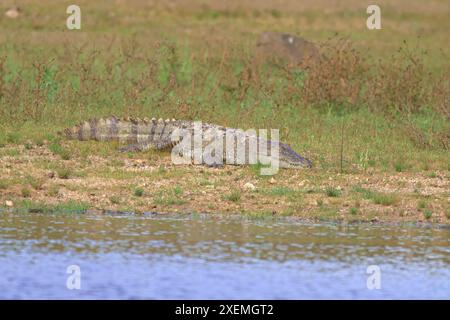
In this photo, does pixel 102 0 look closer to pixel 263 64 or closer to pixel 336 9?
pixel 336 9

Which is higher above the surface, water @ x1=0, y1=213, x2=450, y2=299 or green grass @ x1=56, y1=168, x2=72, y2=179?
green grass @ x1=56, y1=168, x2=72, y2=179

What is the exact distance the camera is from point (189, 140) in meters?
13.2

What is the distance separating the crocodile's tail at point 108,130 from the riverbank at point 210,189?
0.70 meters

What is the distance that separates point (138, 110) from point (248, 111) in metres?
1.74

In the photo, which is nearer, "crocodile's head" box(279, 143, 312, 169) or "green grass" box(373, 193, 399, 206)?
"green grass" box(373, 193, 399, 206)

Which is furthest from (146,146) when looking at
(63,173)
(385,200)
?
(385,200)

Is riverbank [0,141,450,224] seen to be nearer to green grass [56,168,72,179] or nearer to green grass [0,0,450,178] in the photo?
green grass [56,168,72,179]

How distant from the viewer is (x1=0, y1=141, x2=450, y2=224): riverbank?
1066 centimetres

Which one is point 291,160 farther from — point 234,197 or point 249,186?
point 234,197

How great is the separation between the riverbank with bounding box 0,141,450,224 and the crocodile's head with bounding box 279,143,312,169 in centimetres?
13

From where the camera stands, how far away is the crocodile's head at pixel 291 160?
1250 centimetres

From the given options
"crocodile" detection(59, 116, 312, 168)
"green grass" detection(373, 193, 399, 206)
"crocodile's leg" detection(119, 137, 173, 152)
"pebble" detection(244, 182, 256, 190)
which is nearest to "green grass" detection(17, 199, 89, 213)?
"pebble" detection(244, 182, 256, 190)

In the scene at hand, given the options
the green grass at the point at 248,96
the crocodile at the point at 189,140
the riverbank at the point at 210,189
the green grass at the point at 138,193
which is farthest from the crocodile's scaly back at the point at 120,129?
the green grass at the point at 138,193
